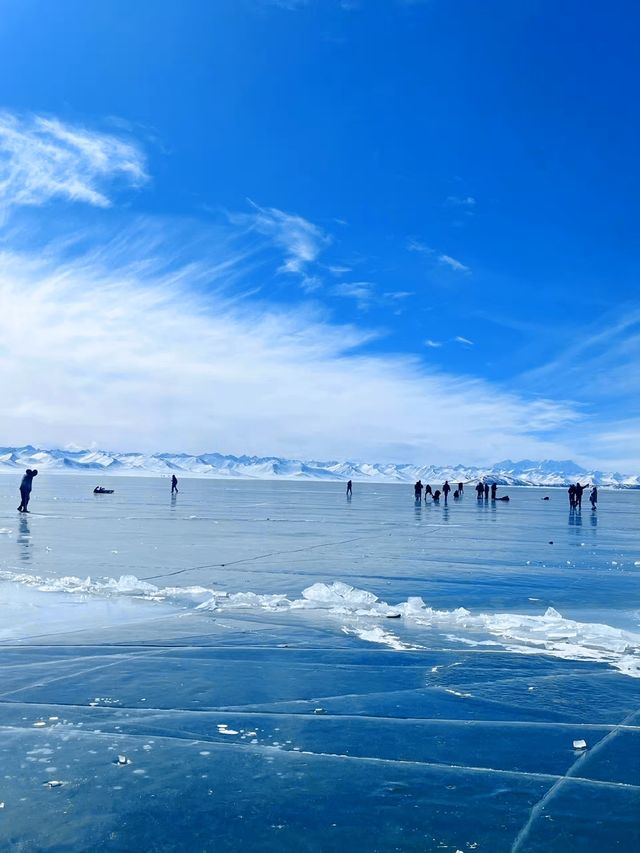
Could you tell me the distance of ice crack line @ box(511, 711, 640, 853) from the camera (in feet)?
12.3

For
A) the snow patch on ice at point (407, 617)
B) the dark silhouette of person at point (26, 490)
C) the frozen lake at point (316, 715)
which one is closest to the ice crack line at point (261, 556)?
the frozen lake at point (316, 715)

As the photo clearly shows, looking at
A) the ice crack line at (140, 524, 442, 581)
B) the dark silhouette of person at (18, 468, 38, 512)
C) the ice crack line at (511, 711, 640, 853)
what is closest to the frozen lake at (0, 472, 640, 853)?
the ice crack line at (511, 711, 640, 853)

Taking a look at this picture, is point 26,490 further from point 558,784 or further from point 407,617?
point 558,784

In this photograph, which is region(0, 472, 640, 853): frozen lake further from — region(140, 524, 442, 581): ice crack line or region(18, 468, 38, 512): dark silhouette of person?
region(18, 468, 38, 512): dark silhouette of person

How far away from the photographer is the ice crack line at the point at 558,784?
3754mm

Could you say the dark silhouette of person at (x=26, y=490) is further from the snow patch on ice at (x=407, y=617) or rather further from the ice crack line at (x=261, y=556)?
the snow patch on ice at (x=407, y=617)

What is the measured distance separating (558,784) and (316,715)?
6.58 feet

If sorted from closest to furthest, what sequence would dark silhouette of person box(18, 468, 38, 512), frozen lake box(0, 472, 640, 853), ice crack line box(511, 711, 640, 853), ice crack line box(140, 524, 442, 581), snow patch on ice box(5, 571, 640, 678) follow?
ice crack line box(511, 711, 640, 853) < frozen lake box(0, 472, 640, 853) < snow patch on ice box(5, 571, 640, 678) < ice crack line box(140, 524, 442, 581) < dark silhouette of person box(18, 468, 38, 512)

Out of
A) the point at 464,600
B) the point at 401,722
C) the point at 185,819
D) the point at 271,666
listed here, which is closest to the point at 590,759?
the point at 401,722

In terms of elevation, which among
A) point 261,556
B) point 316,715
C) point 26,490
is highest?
point 26,490

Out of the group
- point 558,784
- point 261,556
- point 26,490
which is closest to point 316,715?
point 558,784

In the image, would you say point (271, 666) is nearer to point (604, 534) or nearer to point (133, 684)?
point (133, 684)

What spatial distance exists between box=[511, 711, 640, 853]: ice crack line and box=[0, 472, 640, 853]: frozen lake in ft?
0.06

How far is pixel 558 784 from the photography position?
14.4ft
